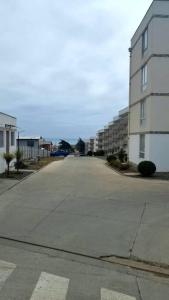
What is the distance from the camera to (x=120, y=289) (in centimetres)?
665

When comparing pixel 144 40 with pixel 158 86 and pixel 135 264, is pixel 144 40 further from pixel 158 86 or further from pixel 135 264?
pixel 135 264

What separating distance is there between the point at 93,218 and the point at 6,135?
20.2 meters

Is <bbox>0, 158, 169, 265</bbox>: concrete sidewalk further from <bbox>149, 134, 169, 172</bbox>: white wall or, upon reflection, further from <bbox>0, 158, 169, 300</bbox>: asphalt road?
<bbox>149, 134, 169, 172</bbox>: white wall

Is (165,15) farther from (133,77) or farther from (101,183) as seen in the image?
(101,183)

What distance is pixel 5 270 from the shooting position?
7.37 metres

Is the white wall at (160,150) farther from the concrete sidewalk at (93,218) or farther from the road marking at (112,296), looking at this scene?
the road marking at (112,296)

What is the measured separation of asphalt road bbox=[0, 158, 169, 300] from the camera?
6602 mm

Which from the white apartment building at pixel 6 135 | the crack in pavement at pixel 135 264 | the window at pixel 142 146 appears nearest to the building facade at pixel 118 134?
the window at pixel 142 146

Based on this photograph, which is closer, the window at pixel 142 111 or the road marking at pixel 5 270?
the road marking at pixel 5 270

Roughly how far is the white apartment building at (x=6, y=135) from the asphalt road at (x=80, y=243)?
11.2 m

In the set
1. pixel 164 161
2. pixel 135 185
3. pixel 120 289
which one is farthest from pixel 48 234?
pixel 164 161

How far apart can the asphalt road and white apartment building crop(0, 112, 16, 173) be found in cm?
1124

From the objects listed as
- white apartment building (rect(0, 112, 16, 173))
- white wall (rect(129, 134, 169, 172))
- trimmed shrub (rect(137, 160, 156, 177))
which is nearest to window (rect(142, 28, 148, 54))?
white wall (rect(129, 134, 169, 172))

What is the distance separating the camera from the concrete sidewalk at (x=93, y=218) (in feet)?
31.3
